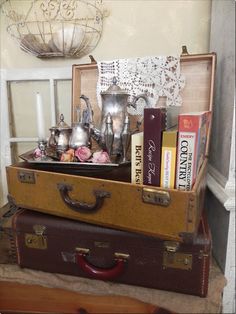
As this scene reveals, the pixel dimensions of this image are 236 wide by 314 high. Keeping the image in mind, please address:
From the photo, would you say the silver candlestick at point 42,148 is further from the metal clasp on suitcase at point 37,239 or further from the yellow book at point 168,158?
the yellow book at point 168,158

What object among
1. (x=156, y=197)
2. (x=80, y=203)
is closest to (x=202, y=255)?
(x=156, y=197)

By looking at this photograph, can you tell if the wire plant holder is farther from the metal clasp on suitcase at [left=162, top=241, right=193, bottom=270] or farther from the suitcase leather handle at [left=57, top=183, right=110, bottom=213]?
the metal clasp on suitcase at [left=162, top=241, right=193, bottom=270]

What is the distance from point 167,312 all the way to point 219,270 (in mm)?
171

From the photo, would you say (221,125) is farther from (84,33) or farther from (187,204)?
(84,33)

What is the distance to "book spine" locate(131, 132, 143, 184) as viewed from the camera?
60 cm

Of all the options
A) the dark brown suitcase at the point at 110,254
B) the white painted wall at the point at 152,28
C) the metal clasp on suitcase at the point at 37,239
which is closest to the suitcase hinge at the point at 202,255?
the dark brown suitcase at the point at 110,254

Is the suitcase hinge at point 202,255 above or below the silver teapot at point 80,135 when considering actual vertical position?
below

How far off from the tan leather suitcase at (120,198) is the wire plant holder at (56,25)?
0.37 metres

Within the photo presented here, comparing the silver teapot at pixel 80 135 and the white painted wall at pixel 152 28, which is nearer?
the silver teapot at pixel 80 135

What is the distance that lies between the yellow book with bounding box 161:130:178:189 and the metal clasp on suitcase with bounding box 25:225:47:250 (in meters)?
0.33

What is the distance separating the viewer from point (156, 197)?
0.55 metres

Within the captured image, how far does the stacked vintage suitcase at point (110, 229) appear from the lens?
556mm

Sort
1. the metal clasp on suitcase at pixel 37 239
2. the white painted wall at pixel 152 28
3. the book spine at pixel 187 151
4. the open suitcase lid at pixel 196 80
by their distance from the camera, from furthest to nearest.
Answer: the white painted wall at pixel 152 28
the open suitcase lid at pixel 196 80
the metal clasp on suitcase at pixel 37 239
the book spine at pixel 187 151

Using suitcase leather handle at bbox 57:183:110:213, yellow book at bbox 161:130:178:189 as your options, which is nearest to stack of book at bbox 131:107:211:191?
yellow book at bbox 161:130:178:189
